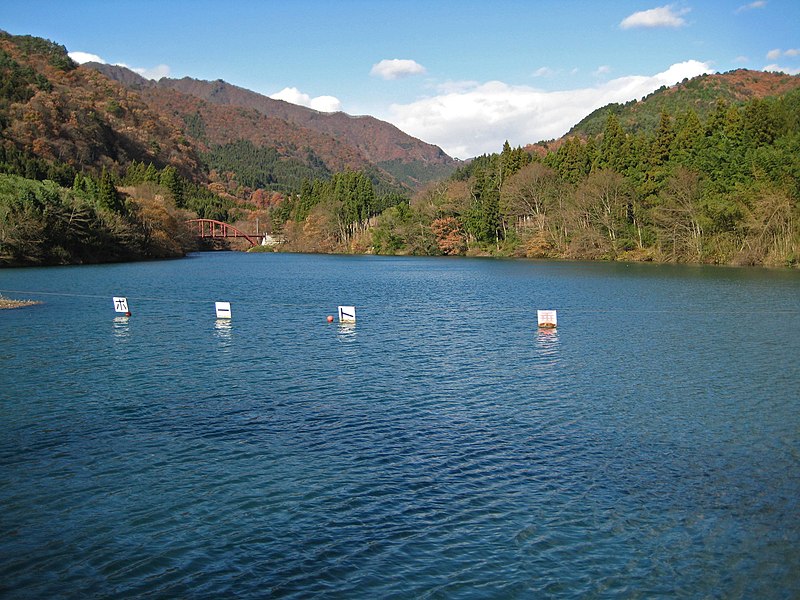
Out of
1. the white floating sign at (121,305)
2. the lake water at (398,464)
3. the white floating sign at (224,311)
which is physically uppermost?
the white floating sign at (121,305)

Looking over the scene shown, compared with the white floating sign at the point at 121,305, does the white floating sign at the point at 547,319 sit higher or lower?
lower

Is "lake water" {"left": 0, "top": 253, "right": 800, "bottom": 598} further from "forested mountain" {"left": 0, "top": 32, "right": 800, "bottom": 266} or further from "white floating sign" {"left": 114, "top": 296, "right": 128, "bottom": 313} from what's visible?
"forested mountain" {"left": 0, "top": 32, "right": 800, "bottom": 266}

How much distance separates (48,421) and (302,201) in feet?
512

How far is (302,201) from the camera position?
170375 mm

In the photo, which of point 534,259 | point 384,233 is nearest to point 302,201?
point 384,233

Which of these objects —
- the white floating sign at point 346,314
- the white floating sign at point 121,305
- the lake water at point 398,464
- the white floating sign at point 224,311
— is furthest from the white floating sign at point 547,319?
the white floating sign at point 121,305

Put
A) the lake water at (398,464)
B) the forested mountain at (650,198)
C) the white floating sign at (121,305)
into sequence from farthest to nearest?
the forested mountain at (650,198) → the white floating sign at (121,305) → the lake water at (398,464)

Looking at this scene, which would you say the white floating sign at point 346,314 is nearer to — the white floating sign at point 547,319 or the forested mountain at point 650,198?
the white floating sign at point 547,319

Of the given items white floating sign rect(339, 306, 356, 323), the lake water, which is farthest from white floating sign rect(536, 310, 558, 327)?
white floating sign rect(339, 306, 356, 323)

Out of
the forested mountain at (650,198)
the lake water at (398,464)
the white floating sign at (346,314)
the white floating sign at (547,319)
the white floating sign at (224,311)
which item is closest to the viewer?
the lake water at (398,464)

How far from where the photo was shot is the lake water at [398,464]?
10.1 metres

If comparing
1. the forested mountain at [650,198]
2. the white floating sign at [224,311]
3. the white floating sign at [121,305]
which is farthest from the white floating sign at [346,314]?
the forested mountain at [650,198]

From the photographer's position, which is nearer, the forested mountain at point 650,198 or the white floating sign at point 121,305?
the white floating sign at point 121,305

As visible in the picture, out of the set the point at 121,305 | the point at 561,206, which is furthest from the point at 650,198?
the point at 121,305
